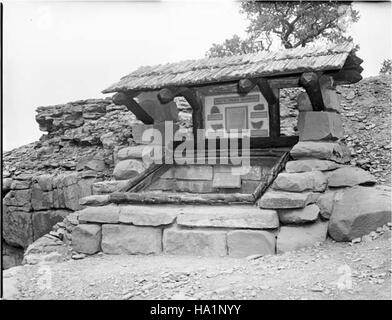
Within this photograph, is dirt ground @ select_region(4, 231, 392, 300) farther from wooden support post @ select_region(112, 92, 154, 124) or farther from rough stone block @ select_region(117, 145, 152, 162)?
wooden support post @ select_region(112, 92, 154, 124)

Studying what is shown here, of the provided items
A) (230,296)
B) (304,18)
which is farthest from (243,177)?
(304,18)

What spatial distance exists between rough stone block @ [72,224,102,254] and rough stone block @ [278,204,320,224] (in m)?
2.50

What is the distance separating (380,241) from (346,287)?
126 centimetres

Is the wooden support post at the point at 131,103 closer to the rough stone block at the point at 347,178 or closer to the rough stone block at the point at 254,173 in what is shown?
the rough stone block at the point at 254,173

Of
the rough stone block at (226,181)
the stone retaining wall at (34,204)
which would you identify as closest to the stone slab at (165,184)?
the rough stone block at (226,181)

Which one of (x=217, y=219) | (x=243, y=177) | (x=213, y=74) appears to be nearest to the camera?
(x=217, y=219)

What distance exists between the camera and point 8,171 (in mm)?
13203

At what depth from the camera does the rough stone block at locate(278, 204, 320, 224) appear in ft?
16.8

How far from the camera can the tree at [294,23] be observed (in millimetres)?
13695

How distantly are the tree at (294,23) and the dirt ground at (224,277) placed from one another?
10.5 metres

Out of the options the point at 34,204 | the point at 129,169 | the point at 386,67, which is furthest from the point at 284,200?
the point at 386,67

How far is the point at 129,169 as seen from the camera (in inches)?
271

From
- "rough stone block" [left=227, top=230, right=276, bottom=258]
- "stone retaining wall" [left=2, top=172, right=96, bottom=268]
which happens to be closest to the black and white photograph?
"rough stone block" [left=227, top=230, right=276, bottom=258]

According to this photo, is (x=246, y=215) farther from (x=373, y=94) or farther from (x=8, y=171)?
(x=8, y=171)
